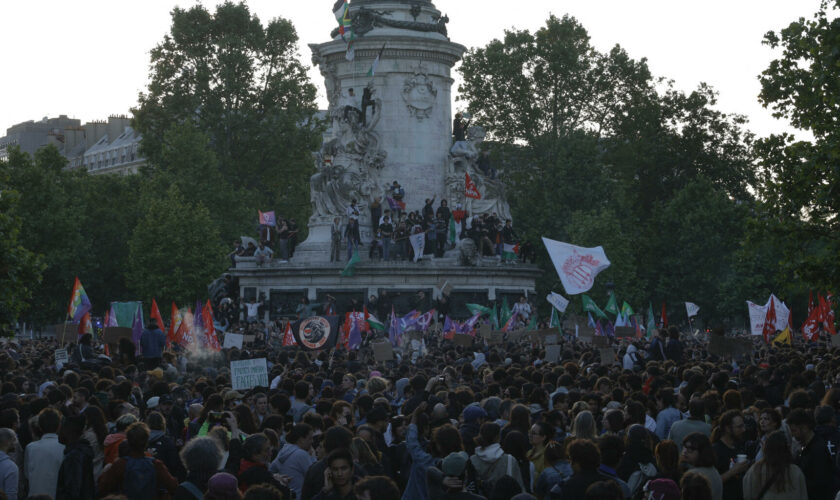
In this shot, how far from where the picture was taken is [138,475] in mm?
8969

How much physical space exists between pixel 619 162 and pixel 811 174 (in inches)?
1673

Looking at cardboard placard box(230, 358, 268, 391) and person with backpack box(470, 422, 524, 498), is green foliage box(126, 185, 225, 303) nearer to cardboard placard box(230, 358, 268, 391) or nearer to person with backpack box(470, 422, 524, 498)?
cardboard placard box(230, 358, 268, 391)

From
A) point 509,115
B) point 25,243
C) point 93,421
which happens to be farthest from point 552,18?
point 93,421

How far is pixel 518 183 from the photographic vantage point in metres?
63.2

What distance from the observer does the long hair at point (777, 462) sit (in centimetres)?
862

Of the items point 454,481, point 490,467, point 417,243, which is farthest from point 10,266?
point 454,481

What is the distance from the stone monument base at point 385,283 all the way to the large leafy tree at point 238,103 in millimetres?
20346

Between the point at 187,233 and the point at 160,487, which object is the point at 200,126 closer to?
the point at 187,233

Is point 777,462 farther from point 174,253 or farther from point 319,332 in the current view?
point 174,253

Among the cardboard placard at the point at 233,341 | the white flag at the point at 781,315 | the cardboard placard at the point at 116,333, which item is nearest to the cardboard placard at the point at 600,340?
the white flag at the point at 781,315

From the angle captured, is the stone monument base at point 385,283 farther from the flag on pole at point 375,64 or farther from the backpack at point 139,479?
the backpack at point 139,479

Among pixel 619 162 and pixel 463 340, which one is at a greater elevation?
pixel 619 162

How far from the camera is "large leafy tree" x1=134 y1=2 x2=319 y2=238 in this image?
64250 millimetres

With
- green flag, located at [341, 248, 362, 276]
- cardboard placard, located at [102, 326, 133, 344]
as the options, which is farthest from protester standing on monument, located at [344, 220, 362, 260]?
cardboard placard, located at [102, 326, 133, 344]
